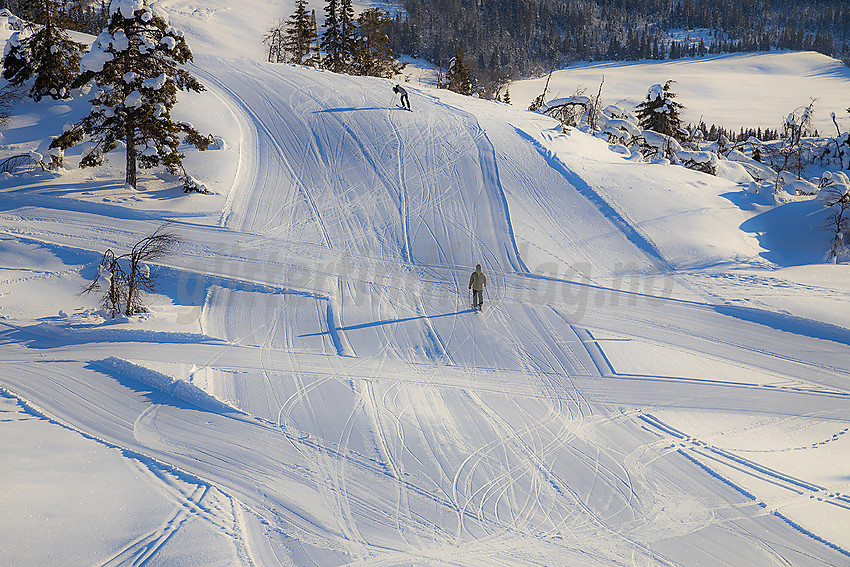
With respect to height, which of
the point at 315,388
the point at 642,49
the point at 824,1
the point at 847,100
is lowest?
the point at 315,388

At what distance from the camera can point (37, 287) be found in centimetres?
1491

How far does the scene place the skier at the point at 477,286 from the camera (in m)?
14.4

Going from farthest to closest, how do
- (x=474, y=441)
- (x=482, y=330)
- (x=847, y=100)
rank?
1. (x=847, y=100)
2. (x=482, y=330)
3. (x=474, y=441)

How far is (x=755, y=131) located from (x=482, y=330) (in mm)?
92137

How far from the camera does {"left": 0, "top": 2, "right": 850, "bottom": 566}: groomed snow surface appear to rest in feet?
25.5

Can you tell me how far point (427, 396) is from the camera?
11.1 meters

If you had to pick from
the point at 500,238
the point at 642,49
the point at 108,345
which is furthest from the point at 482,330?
the point at 642,49

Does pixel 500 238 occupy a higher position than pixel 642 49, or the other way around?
pixel 642 49

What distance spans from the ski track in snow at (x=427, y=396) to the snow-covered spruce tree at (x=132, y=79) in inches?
116

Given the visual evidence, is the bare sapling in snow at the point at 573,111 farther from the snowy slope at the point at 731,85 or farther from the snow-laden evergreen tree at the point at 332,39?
the snowy slope at the point at 731,85

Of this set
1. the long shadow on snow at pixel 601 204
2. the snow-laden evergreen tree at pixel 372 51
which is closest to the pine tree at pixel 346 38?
the snow-laden evergreen tree at pixel 372 51

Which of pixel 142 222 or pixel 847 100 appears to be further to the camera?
pixel 847 100

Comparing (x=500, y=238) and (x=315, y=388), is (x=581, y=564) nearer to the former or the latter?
(x=315, y=388)

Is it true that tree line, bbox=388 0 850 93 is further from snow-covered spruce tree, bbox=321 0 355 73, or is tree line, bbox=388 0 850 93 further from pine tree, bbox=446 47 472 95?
snow-covered spruce tree, bbox=321 0 355 73
